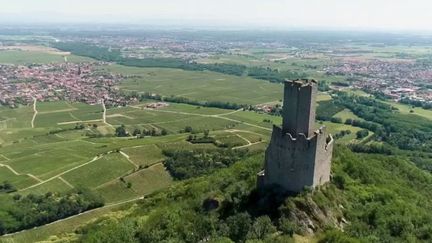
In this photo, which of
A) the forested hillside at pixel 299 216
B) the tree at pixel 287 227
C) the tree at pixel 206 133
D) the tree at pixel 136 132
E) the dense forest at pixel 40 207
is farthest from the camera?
the tree at pixel 136 132

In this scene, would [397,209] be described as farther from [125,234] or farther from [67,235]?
[67,235]

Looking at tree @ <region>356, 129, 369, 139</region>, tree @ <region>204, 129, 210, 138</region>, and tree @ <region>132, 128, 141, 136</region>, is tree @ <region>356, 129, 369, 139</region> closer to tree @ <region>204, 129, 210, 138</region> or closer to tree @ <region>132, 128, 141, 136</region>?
tree @ <region>204, 129, 210, 138</region>

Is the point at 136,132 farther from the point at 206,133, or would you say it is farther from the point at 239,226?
the point at 239,226

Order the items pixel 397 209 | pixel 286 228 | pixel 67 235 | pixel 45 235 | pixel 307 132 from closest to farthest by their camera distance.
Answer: pixel 286 228
pixel 307 132
pixel 397 209
pixel 67 235
pixel 45 235

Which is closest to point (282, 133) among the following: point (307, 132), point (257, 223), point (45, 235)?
point (307, 132)

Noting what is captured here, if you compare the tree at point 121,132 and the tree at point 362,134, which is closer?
the tree at point 362,134

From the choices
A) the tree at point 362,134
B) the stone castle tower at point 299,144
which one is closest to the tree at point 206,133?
the tree at point 362,134

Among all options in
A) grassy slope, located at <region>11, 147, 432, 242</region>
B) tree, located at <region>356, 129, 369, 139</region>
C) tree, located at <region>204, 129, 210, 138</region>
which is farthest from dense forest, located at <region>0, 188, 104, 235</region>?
tree, located at <region>356, 129, 369, 139</region>

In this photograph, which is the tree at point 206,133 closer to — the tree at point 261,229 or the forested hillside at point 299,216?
the forested hillside at point 299,216

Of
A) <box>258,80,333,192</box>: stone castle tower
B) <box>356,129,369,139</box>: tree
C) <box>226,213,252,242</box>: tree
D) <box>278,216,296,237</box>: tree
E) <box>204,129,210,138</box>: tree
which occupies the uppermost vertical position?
<box>258,80,333,192</box>: stone castle tower
